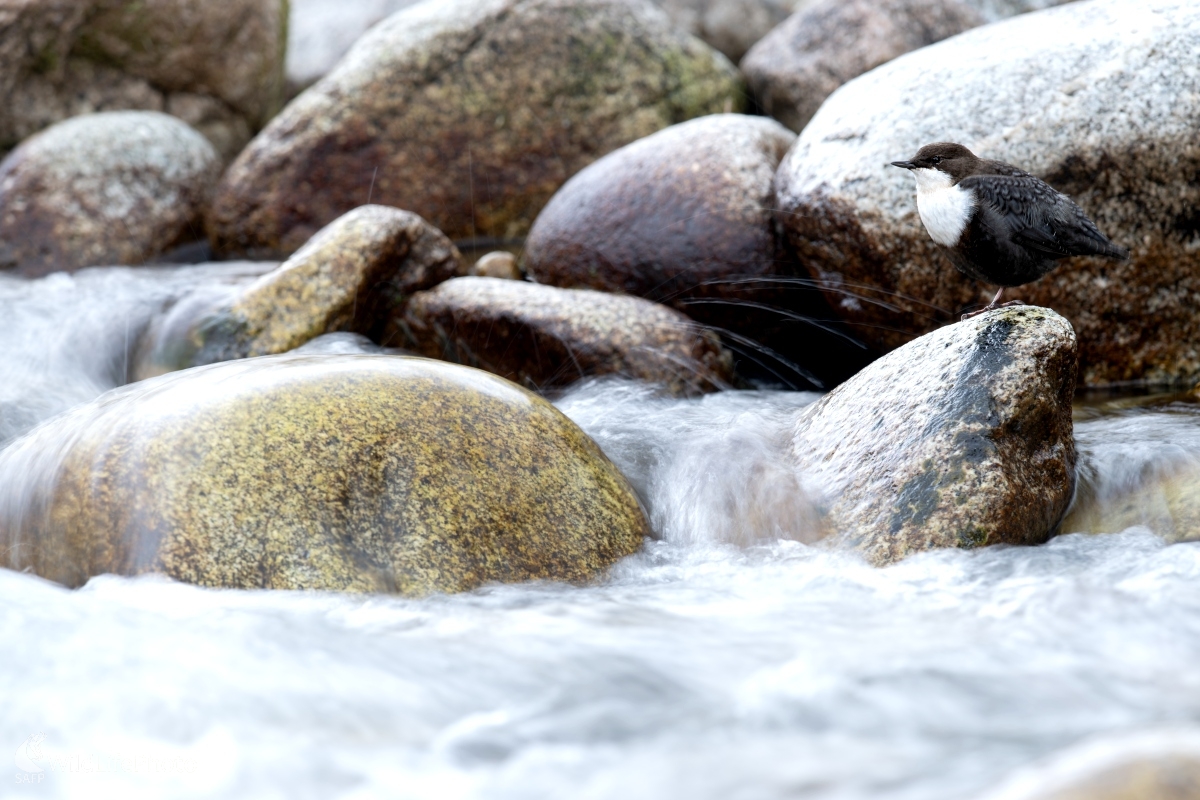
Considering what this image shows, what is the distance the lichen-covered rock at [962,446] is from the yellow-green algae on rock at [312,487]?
808mm

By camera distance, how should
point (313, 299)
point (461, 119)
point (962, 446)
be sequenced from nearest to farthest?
point (962, 446)
point (313, 299)
point (461, 119)

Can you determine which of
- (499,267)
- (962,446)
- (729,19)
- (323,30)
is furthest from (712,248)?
(323,30)

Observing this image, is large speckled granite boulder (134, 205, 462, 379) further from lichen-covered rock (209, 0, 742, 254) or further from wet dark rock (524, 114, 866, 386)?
lichen-covered rock (209, 0, 742, 254)

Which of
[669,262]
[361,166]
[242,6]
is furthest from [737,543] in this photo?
[242,6]

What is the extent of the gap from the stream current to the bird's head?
125 cm

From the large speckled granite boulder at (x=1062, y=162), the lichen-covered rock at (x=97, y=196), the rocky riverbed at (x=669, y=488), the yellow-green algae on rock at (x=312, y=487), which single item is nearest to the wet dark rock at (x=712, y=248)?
the rocky riverbed at (x=669, y=488)

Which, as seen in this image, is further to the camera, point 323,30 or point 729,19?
point 323,30

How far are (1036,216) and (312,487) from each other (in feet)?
8.68

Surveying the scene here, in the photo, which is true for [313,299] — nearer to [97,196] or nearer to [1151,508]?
[97,196]

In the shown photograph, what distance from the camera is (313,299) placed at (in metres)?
4.94

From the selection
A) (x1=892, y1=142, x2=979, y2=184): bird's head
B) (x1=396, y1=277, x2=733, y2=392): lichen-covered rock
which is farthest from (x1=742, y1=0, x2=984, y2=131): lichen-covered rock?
(x1=892, y1=142, x2=979, y2=184): bird's head

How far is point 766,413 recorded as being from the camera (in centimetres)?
445

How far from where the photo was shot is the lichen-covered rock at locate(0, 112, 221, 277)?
715cm

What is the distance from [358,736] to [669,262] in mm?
3585
